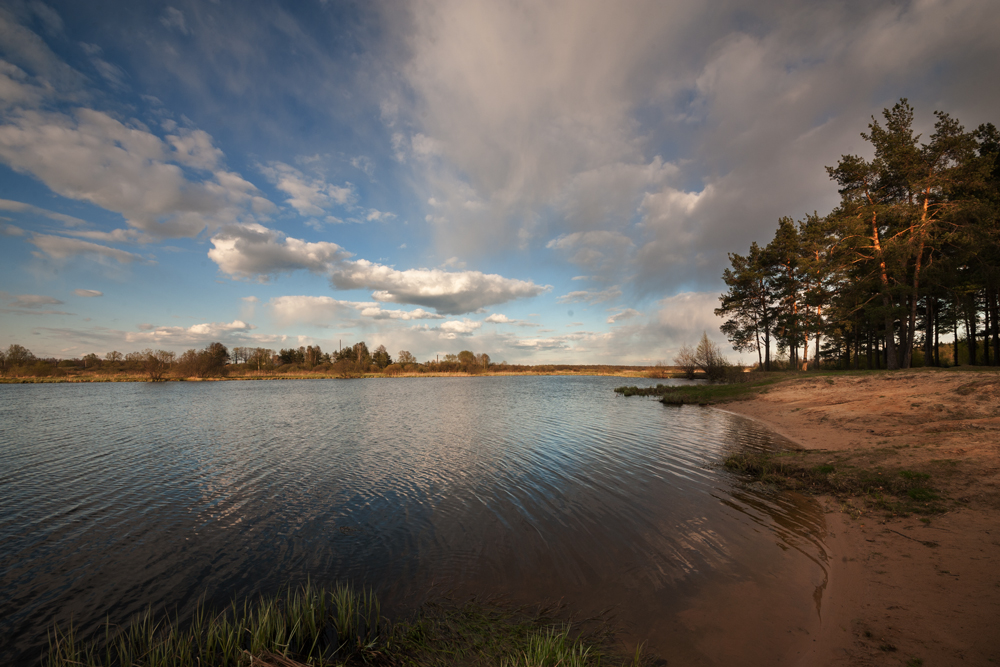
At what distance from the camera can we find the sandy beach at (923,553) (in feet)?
13.1

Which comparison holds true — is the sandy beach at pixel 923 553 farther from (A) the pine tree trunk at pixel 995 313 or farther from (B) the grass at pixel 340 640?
(A) the pine tree trunk at pixel 995 313

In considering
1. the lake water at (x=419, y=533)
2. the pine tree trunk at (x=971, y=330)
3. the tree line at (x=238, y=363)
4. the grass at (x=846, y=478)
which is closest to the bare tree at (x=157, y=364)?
the tree line at (x=238, y=363)

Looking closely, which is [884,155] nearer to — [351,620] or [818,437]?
[818,437]

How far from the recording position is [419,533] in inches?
299

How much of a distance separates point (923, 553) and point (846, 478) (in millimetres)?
3940

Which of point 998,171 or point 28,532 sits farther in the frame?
point 998,171

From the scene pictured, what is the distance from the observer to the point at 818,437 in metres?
14.7

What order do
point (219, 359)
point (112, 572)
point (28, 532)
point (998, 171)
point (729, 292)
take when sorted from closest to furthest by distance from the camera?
point (112, 572)
point (28, 532)
point (998, 171)
point (729, 292)
point (219, 359)

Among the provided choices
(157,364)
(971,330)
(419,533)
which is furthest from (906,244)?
(157,364)

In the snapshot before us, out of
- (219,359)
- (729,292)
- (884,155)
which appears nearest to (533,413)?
(884,155)

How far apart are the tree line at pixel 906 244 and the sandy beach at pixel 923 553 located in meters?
16.8

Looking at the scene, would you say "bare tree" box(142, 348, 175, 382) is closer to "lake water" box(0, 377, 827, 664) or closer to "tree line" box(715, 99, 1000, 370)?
"lake water" box(0, 377, 827, 664)

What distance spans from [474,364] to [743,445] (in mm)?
119541

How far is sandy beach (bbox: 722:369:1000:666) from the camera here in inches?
157
